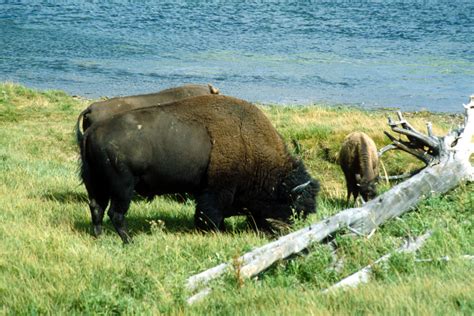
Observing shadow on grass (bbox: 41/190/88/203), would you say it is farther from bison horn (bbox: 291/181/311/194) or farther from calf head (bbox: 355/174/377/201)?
calf head (bbox: 355/174/377/201)

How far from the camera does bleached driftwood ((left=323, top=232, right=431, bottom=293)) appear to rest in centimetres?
636

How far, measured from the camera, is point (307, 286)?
6758 millimetres

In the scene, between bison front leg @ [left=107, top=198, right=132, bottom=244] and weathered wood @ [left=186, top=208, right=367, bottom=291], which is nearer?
weathered wood @ [left=186, top=208, right=367, bottom=291]

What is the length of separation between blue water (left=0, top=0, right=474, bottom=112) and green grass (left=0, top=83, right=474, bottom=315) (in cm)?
1681

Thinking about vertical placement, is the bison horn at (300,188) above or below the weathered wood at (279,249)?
below

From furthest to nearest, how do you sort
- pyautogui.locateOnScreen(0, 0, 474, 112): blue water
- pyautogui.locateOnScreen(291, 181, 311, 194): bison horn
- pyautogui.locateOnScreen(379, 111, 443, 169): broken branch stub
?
pyautogui.locateOnScreen(0, 0, 474, 112): blue water → pyautogui.locateOnScreen(379, 111, 443, 169): broken branch stub → pyautogui.locateOnScreen(291, 181, 311, 194): bison horn

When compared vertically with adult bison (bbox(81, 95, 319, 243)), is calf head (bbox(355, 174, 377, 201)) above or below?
below

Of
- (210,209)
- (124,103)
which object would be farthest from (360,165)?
(210,209)

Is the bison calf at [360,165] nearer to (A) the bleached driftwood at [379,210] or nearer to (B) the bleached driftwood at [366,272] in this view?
(A) the bleached driftwood at [379,210]

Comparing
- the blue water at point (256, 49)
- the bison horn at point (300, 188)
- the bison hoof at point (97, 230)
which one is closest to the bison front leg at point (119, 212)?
the bison hoof at point (97, 230)

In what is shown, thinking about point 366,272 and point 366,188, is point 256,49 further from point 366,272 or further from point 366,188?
point 366,272

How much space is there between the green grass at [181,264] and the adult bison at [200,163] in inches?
16.7

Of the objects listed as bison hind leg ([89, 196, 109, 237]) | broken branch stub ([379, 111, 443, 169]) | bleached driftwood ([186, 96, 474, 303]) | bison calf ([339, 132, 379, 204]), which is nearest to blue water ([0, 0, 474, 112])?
bison calf ([339, 132, 379, 204])

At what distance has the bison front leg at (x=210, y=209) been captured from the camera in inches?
368
